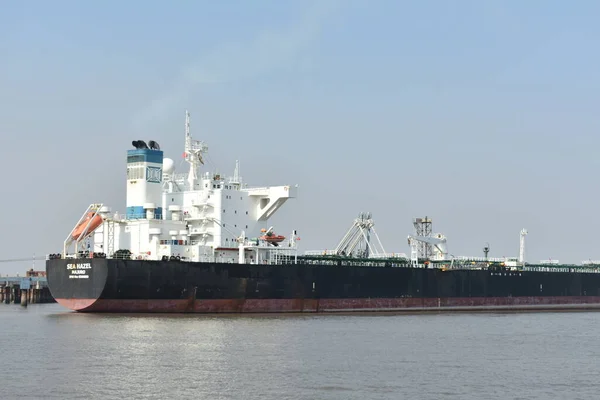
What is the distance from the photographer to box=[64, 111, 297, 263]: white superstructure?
136 feet

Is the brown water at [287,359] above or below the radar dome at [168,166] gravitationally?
below

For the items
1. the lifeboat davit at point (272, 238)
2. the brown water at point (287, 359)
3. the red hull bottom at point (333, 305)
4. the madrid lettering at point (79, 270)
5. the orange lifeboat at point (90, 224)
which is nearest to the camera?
the brown water at point (287, 359)

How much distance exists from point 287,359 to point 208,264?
586 inches

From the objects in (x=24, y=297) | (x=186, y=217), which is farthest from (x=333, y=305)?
(x=24, y=297)

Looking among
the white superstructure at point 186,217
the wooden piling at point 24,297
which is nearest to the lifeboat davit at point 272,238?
the white superstructure at point 186,217

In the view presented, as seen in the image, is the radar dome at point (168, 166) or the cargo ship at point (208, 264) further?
the radar dome at point (168, 166)

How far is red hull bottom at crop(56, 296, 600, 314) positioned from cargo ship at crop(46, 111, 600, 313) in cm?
6

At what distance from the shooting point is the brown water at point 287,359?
69.8 ft

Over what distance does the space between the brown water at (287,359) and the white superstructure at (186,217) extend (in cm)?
482

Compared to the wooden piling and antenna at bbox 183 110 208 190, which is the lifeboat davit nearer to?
antenna at bbox 183 110 208 190

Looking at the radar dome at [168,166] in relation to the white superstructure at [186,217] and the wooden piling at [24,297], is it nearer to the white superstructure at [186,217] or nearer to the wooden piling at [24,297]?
the white superstructure at [186,217]

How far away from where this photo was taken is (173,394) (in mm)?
20547

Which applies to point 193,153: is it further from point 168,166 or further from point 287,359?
point 287,359

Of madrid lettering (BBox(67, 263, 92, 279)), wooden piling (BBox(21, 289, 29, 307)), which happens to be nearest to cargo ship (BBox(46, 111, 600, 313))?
madrid lettering (BBox(67, 263, 92, 279))
